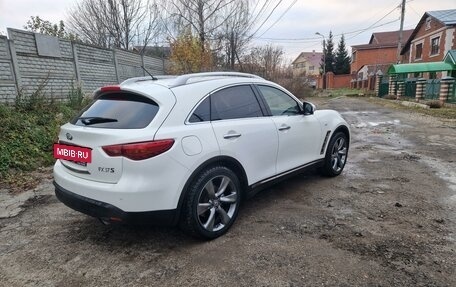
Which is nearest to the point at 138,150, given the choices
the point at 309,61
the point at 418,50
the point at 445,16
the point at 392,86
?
the point at 392,86

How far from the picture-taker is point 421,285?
7.87ft

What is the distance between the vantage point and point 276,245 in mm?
3014

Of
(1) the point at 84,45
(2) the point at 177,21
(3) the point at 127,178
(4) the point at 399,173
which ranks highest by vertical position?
(2) the point at 177,21

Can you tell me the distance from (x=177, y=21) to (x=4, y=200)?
21204 millimetres

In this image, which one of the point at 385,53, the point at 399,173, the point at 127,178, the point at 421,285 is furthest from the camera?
the point at 385,53

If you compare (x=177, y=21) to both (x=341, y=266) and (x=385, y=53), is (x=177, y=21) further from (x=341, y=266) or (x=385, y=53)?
(x=385, y=53)

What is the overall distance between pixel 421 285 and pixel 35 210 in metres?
4.22

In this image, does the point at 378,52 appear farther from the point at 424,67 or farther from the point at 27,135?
the point at 27,135

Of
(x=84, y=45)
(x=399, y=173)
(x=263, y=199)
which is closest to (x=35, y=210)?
(x=263, y=199)

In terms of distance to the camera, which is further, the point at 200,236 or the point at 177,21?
the point at 177,21

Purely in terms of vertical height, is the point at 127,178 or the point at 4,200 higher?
the point at 127,178

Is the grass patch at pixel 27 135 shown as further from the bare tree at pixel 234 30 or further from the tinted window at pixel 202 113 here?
the bare tree at pixel 234 30

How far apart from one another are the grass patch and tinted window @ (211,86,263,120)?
3.58 metres

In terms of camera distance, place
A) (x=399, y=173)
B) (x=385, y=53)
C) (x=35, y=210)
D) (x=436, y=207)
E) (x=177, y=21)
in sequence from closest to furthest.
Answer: (x=436, y=207) → (x=35, y=210) → (x=399, y=173) → (x=177, y=21) → (x=385, y=53)
